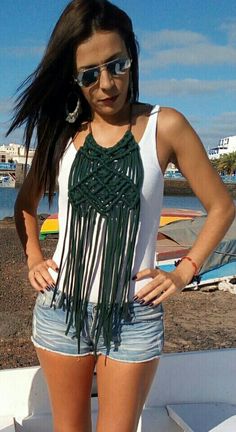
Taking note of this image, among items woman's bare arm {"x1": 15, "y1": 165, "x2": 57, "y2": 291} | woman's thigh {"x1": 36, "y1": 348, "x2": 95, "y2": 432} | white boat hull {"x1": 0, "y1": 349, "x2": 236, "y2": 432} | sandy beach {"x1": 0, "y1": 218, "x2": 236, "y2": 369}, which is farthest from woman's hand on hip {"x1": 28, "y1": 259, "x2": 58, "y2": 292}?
sandy beach {"x1": 0, "y1": 218, "x2": 236, "y2": 369}

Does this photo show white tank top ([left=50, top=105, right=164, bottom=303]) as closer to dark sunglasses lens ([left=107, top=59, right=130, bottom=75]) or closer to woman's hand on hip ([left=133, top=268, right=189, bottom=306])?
woman's hand on hip ([left=133, top=268, right=189, bottom=306])

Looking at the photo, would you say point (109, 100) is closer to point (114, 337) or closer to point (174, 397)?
point (114, 337)

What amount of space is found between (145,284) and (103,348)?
0.23 meters

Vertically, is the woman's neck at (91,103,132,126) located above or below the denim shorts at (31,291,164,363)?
above

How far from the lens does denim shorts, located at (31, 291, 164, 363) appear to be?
1.56m

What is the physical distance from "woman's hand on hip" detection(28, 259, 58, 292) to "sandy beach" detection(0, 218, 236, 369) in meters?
3.86

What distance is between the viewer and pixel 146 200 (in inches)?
61.2

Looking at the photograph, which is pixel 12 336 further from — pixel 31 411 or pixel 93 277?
pixel 93 277

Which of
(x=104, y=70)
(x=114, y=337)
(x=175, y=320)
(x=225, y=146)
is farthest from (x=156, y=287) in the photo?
(x=225, y=146)

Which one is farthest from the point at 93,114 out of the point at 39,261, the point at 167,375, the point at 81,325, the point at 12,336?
the point at 12,336

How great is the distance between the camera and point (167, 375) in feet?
8.27

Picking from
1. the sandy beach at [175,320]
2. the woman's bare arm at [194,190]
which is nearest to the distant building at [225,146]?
the sandy beach at [175,320]

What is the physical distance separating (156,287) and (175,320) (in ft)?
20.2

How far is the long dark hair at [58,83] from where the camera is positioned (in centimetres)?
154
